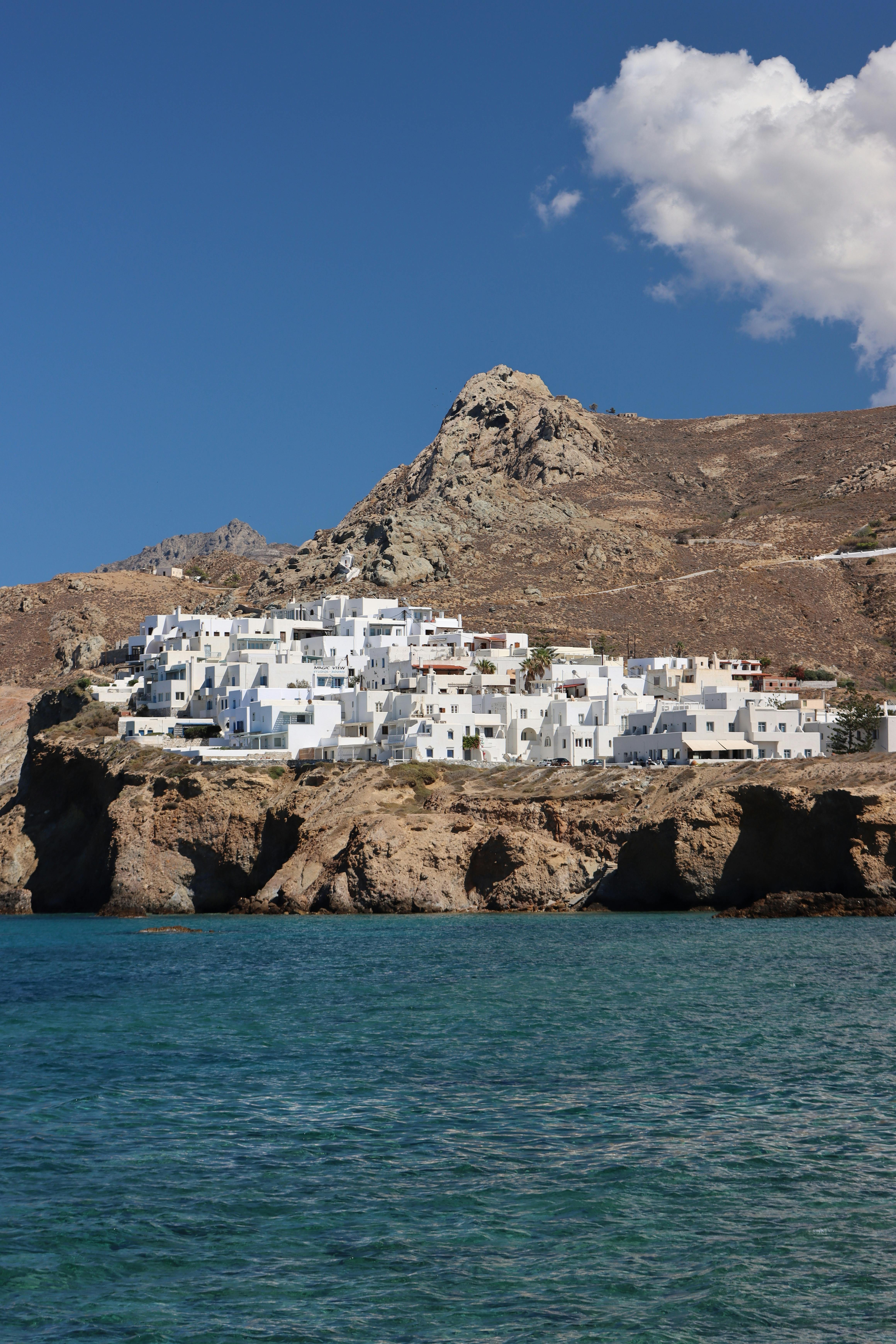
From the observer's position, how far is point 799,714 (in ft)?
250

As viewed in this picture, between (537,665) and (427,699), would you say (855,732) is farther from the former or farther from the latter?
(537,665)

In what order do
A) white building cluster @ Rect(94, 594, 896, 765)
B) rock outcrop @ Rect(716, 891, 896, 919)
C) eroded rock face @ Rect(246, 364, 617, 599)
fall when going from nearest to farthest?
rock outcrop @ Rect(716, 891, 896, 919)
white building cluster @ Rect(94, 594, 896, 765)
eroded rock face @ Rect(246, 364, 617, 599)

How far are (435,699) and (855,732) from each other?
2410 cm

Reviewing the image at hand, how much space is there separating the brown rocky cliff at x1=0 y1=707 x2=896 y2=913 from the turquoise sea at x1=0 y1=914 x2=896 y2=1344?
20675 mm

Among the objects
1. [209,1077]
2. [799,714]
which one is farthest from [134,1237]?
[799,714]

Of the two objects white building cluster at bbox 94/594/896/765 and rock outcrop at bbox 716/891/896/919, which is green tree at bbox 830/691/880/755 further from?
rock outcrop at bbox 716/891/896/919

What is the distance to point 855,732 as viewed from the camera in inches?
2901

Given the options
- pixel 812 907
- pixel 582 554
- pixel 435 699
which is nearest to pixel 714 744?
pixel 435 699

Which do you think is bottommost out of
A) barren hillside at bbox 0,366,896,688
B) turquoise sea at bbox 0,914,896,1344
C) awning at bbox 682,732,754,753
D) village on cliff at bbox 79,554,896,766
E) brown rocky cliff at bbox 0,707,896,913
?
turquoise sea at bbox 0,914,896,1344

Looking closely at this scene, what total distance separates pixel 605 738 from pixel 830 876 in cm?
2370

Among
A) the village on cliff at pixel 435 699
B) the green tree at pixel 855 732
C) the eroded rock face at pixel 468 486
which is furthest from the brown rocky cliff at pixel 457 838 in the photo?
the eroded rock face at pixel 468 486

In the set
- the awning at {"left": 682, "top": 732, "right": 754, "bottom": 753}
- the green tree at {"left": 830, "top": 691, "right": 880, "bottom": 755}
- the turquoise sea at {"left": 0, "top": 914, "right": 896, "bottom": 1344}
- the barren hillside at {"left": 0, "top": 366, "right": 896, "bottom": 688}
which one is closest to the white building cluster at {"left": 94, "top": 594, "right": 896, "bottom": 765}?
the awning at {"left": 682, "top": 732, "right": 754, "bottom": 753}

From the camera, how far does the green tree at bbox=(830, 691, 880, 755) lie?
2872 inches

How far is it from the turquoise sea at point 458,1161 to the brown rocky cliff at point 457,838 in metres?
20.7
